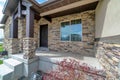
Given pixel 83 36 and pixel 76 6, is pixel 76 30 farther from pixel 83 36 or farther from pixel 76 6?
pixel 76 6

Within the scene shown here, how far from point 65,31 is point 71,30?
0.56 metres

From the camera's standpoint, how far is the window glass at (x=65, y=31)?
22.5 feet

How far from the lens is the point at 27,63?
15.7ft

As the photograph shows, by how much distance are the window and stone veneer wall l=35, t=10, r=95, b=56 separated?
0.25m

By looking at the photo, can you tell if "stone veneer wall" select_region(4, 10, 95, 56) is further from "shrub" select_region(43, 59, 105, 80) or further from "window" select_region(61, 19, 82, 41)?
"shrub" select_region(43, 59, 105, 80)

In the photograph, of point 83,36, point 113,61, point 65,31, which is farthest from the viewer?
point 65,31

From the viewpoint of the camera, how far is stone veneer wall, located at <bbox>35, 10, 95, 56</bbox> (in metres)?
5.71

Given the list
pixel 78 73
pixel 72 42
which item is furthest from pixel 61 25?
pixel 78 73

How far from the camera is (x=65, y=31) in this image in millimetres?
7031

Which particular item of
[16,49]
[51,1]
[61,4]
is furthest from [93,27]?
[16,49]

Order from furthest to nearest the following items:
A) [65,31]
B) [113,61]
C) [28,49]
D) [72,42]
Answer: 1. [65,31]
2. [72,42]
3. [28,49]
4. [113,61]

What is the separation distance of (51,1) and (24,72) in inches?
153

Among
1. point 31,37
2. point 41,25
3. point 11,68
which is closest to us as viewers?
point 11,68

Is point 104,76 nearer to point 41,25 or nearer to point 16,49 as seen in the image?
point 16,49
